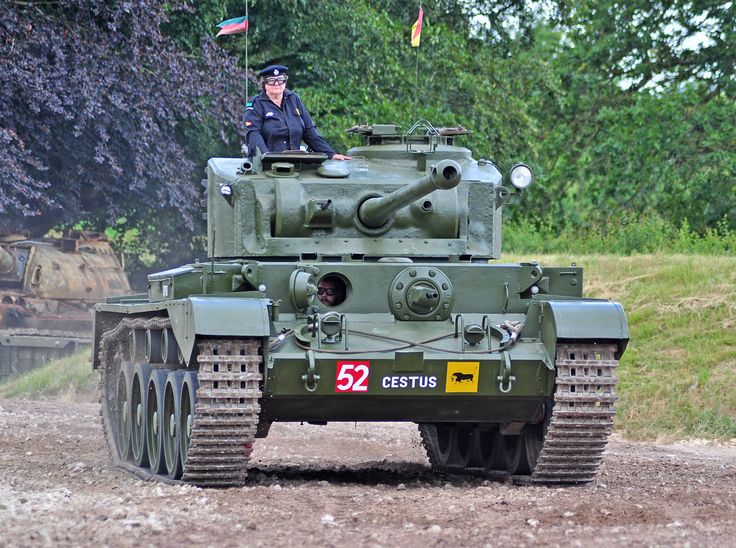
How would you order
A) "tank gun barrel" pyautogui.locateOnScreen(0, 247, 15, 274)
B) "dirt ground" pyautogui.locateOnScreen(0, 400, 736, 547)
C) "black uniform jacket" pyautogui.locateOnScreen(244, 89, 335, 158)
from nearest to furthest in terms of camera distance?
"dirt ground" pyautogui.locateOnScreen(0, 400, 736, 547) < "black uniform jacket" pyautogui.locateOnScreen(244, 89, 335, 158) < "tank gun barrel" pyautogui.locateOnScreen(0, 247, 15, 274)

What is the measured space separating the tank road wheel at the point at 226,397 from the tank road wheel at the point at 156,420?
5.83 feet

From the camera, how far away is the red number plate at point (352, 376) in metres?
10.5

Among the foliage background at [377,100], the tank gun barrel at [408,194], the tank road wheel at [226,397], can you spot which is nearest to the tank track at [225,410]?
the tank road wheel at [226,397]

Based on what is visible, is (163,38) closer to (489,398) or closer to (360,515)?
(489,398)

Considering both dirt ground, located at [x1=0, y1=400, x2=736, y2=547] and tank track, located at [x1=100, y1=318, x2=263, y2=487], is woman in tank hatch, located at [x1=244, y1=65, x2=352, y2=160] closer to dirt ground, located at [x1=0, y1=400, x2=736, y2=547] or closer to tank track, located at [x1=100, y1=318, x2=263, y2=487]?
dirt ground, located at [x1=0, y1=400, x2=736, y2=547]

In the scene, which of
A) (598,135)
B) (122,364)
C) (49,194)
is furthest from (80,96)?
(598,135)

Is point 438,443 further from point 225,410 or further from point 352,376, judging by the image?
point 225,410

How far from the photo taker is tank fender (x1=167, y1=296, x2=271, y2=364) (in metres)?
10.1

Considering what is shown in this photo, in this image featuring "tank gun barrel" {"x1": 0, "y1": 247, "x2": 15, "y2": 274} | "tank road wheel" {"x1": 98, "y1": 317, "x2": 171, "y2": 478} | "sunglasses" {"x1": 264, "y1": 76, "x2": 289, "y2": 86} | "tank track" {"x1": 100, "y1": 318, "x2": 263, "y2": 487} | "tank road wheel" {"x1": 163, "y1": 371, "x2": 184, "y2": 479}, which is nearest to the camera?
"tank track" {"x1": 100, "y1": 318, "x2": 263, "y2": 487}

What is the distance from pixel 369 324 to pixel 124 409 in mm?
4200

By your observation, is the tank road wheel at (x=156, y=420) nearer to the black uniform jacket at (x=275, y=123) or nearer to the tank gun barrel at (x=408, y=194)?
the tank gun barrel at (x=408, y=194)

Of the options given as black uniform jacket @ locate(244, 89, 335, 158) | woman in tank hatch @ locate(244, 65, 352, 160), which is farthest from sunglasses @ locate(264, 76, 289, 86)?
black uniform jacket @ locate(244, 89, 335, 158)

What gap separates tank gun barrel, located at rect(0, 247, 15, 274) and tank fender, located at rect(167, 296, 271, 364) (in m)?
15.1

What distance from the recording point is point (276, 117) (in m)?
13.5
